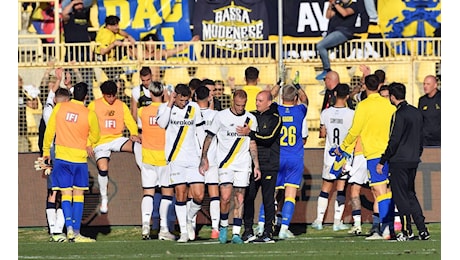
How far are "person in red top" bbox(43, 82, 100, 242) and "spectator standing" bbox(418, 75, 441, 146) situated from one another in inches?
240

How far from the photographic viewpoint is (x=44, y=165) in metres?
22.9

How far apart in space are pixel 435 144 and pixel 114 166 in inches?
209

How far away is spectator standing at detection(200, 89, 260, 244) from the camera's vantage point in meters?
21.4

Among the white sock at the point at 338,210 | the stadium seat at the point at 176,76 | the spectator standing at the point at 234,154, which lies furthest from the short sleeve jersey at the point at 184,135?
the stadium seat at the point at 176,76

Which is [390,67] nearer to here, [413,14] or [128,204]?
[413,14]

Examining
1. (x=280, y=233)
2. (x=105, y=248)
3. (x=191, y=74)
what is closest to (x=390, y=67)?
(x=191, y=74)

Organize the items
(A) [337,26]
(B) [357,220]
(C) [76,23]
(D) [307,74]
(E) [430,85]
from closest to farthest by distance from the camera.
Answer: (B) [357,220], (E) [430,85], (D) [307,74], (A) [337,26], (C) [76,23]

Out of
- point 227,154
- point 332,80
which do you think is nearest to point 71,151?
point 227,154

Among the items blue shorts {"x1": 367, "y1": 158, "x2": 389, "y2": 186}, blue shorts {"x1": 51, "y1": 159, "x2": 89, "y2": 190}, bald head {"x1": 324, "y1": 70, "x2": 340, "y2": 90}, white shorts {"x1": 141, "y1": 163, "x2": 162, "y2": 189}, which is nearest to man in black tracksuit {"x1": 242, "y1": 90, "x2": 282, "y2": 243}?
blue shorts {"x1": 367, "y1": 158, "x2": 389, "y2": 186}

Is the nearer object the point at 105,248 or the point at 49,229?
the point at 105,248

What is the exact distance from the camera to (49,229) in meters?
23.2

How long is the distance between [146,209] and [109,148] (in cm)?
143

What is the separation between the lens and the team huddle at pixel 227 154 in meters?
21.5

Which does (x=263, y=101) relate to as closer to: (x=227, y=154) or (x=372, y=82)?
(x=227, y=154)
